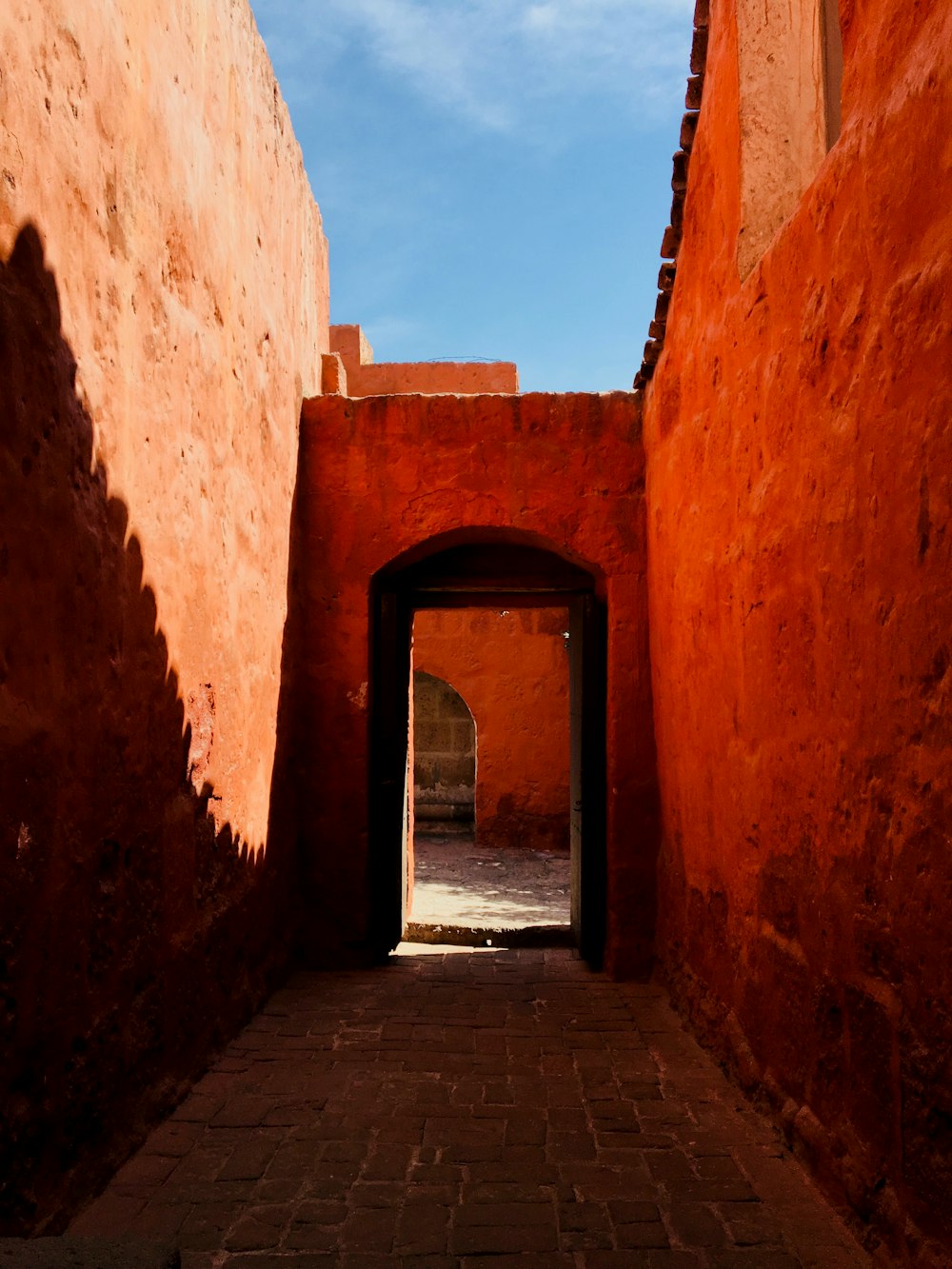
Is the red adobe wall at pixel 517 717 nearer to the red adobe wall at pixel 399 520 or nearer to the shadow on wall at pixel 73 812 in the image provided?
the red adobe wall at pixel 399 520

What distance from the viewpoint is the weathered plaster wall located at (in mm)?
2715

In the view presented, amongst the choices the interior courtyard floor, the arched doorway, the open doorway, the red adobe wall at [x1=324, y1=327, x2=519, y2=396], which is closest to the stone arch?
the interior courtyard floor

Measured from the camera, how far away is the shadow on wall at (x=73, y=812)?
2656 mm

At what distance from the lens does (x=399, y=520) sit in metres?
6.17

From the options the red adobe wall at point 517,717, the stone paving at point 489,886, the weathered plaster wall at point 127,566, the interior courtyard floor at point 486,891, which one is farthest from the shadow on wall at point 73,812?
the red adobe wall at point 517,717

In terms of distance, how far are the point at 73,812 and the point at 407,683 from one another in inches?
160

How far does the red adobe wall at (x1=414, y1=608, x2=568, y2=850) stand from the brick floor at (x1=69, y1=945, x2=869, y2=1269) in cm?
697

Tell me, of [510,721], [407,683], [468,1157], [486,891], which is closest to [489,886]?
[486,891]

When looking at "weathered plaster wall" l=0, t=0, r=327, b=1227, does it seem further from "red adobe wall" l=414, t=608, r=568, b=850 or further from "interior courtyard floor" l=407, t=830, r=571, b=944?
"red adobe wall" l=414, t=608, r=568, b=850

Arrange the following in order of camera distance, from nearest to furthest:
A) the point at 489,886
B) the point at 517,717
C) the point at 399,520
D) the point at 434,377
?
the point at 399,520, the point at 489,886, the point at 434,377, the point at 517,717

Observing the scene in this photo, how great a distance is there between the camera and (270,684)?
541cm

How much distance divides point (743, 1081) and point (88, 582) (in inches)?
129

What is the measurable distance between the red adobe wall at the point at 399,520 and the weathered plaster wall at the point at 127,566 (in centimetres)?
79

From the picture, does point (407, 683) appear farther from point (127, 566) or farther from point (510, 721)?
point (510, 721)
